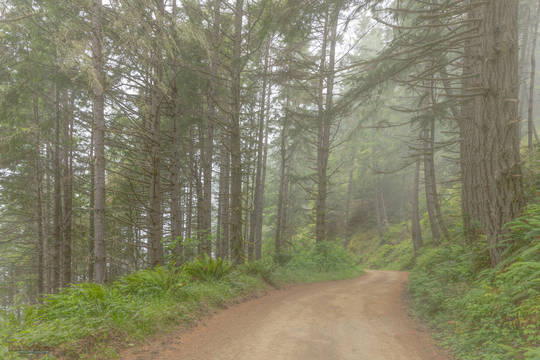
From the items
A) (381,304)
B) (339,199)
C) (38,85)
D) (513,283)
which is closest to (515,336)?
(513,283)

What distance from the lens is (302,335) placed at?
4586 millimetres

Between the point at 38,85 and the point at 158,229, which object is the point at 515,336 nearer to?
the point at 158,229

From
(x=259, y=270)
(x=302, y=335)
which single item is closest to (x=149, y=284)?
(x=302, y=335)

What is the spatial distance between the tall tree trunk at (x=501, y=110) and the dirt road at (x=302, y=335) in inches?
105

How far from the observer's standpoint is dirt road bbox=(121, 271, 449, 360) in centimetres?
382

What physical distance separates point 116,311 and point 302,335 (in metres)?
3.14

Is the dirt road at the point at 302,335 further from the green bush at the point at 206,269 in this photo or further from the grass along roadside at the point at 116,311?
the green bush at the point at 206,269

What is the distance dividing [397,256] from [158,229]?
18867mm

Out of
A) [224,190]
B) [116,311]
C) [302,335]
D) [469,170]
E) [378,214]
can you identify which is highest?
[469,170]

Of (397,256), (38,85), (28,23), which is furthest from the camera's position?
(397,256)

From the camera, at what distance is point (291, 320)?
5453mm

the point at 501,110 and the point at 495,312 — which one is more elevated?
the point at 501,110

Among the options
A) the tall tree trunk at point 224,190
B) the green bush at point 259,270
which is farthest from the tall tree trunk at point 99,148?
the tall tree trunk at point 224,190

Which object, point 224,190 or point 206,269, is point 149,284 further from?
point 224,190
